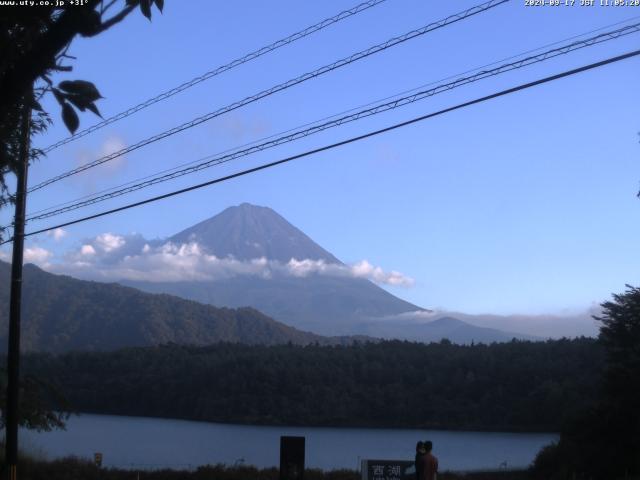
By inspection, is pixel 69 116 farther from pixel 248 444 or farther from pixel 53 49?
pixel 248 444

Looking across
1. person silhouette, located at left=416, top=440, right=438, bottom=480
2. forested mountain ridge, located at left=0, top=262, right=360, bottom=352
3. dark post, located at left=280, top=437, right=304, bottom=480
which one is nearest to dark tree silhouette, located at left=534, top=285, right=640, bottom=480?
dark post, located at left=280, top=437, right=304, bottom=480

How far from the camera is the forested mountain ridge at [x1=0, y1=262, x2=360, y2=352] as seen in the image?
9944 cm

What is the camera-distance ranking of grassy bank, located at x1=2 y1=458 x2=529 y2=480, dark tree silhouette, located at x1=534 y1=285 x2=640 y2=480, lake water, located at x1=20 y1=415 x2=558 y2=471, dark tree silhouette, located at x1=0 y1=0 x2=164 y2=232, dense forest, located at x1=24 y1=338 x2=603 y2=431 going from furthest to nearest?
dense forest, located at x1=24 y1=338 x2=603 y2=431
lake water, located at x1=20 y1=415 x2=558 y2=471
dark tree silhouette, located at x1=534 y1=285 x2=640 y2=480
grassy bank, located at x1=2 y1=458 x2=529 y2=480
dark tree silhouette, located at x1=0 y1=0 x2=164 y2=232

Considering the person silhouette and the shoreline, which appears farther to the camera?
the shoreline

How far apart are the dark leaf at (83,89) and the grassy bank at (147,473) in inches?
783

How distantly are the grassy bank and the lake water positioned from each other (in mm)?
1637

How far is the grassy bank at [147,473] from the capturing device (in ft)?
78.0

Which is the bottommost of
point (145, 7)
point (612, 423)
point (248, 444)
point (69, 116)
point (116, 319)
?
point (248, 444)

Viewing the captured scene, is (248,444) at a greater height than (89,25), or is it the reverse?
(89,25)

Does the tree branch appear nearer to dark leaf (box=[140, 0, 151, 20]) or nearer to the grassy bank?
dark leaf (box=[140, 0, 151, 20])

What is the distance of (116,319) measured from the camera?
107562mm

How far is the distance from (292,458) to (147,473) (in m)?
10.8

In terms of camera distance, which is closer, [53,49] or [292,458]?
[53,49]

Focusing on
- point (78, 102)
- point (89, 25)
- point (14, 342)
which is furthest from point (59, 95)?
point (14, 342)
